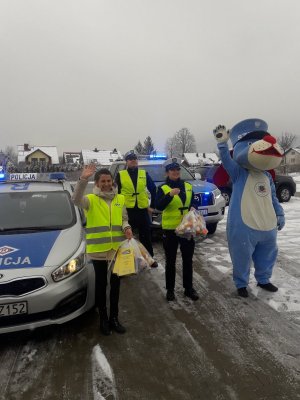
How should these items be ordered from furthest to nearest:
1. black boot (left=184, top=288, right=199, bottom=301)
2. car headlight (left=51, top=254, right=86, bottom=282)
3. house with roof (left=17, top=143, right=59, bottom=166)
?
1. house with roof (left=17, top=143, right=59, bottom=166)
2. black boot (left=184, top=288, right=199, bottom=301)
3. car headlight (left=51, top=254, right=86, bottom=282)

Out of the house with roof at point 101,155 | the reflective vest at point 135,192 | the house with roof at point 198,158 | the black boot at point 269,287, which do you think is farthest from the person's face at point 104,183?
the house with roof at point 198,158

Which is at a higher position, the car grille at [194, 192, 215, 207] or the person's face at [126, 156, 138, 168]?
the person's face at [126, 156, 138, 168]

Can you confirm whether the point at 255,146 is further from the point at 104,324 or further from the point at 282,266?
the point at 104,324

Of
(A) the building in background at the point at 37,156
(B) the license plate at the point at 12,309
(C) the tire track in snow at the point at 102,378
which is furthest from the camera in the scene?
(A) the building in background at the point at 37,156

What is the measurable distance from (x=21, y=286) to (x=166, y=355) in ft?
4.82

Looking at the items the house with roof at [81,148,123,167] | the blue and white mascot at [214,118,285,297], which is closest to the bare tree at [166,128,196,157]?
the house with roof at [81,148,123,167]

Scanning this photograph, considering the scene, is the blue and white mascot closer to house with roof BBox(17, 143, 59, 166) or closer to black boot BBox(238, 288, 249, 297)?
black boot BBox(238, 288, 249, 297)

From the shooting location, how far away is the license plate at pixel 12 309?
10.7ft

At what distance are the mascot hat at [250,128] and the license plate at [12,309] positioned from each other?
10.9ft

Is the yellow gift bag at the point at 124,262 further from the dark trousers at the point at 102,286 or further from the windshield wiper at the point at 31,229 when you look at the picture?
the windshield wiper at the point at 31,229

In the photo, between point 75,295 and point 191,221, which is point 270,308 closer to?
point 191,221

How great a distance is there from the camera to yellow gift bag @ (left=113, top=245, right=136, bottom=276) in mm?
3693

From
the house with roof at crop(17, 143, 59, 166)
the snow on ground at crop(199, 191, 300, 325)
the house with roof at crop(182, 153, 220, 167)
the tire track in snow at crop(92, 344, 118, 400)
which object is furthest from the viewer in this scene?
the house with roof at crop(182, 153, 220, 167)

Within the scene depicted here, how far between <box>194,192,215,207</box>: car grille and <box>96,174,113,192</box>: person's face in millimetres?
4224
